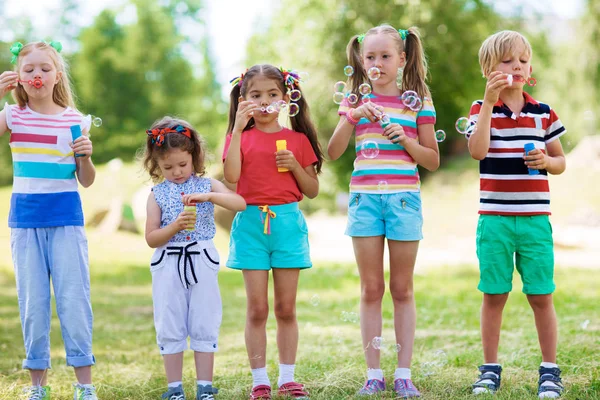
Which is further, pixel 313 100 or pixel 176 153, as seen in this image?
pixel 313 100

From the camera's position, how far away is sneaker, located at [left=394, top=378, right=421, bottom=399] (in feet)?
11.7

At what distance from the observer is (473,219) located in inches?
556

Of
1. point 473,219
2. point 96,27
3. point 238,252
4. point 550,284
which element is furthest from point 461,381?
point 96,27

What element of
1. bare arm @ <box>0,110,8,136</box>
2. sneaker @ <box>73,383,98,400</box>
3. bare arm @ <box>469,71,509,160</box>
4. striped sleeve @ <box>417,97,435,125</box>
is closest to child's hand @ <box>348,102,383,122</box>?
striped sleeve @ <box>417,97,435,125</box>

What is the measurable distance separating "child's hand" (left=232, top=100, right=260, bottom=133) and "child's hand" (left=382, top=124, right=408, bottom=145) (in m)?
0.63

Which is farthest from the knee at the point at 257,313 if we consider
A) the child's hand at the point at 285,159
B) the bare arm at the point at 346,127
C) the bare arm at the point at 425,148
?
the bare arm at the point at 425,148

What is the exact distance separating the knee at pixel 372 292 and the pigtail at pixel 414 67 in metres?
0.95

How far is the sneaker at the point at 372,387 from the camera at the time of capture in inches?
141

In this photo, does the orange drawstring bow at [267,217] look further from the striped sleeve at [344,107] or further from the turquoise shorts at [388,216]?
the striped sleeve at [344,107]

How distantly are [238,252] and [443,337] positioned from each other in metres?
2.55

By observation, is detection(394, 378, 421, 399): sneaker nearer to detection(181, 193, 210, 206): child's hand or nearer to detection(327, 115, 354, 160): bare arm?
detection(327, 115, 354, 160): bare arm

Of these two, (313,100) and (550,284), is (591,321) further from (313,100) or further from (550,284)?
(313,100)

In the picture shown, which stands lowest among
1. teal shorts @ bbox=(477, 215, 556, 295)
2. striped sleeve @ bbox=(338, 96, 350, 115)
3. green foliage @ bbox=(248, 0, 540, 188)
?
teal shorts @ bbox=(477, 215, 556, 295)

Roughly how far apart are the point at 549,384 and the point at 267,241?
1.52 m
